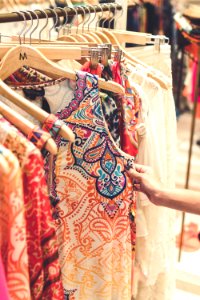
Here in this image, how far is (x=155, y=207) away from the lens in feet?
4.11

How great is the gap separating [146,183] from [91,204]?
0.20 meters

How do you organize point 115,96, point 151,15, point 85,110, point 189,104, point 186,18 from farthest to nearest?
1. point 189,104
2. point 151,15
3. point 186,18
4. point 115,96
5. point 85,110

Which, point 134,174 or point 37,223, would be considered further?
point 134,174

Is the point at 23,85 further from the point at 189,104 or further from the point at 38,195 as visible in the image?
the point at 189,104

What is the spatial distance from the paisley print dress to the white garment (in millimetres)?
176

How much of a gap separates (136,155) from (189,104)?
132 inches

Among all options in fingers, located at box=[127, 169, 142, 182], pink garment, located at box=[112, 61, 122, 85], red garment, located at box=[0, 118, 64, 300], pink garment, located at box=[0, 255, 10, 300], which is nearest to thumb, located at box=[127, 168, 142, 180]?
fingers, located at box=[127, 169, 142, 182]

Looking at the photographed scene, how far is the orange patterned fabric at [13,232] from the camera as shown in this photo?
2.01 ft

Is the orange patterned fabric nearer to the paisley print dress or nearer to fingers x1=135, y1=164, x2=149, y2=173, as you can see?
the paisley print dress

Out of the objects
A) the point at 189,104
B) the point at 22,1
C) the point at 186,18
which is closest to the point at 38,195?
the point at 186,18

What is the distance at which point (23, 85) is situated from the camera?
3.06 ft

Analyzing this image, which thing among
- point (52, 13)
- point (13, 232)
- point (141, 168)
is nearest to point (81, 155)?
point (141, 168)

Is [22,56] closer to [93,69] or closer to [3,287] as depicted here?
[93,69]

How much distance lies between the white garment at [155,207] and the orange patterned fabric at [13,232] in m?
0.56
